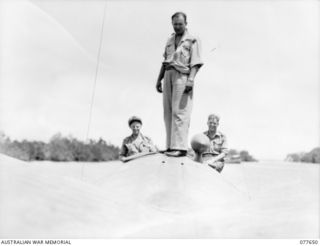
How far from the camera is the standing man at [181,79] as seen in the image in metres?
9.05

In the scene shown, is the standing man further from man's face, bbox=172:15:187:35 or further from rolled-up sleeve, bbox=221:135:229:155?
rolled-up sleeve, bbox=221:135:229:155

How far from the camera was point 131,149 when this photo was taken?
1023cm

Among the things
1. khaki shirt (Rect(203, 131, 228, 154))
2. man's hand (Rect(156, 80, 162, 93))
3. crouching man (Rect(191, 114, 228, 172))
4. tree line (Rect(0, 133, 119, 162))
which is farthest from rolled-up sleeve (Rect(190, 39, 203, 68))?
tree line (Rect(0, 133, 119, 162))

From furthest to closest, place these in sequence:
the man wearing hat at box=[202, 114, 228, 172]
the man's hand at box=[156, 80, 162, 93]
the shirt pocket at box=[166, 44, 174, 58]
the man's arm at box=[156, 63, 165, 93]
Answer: the man wearing hat at box=[202, 114, 228, 172] < the man's hand at box=[156, 80, 162, 93] < the man's arm at box=[156, 63, 165, 93] < the shirt pocket at box=[166, 44, 174, 58]

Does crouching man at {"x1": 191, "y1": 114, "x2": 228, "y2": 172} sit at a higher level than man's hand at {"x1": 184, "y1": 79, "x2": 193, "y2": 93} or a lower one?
lower

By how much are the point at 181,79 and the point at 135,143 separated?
1.94 meters

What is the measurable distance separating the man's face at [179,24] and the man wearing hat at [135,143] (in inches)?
81.3

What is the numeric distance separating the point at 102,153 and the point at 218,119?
8624 millimetres

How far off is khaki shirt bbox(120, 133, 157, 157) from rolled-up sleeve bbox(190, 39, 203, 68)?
7.06ft

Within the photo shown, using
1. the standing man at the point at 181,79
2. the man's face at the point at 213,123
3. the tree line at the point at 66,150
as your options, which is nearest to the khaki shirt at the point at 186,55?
the standing man at the point at 181,79

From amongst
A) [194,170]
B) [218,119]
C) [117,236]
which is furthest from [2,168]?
[218,119]

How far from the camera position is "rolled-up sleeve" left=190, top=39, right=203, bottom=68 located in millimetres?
9062

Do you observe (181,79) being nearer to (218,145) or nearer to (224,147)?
(218,145)

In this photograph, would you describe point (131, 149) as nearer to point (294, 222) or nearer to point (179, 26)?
point (179, 26)
